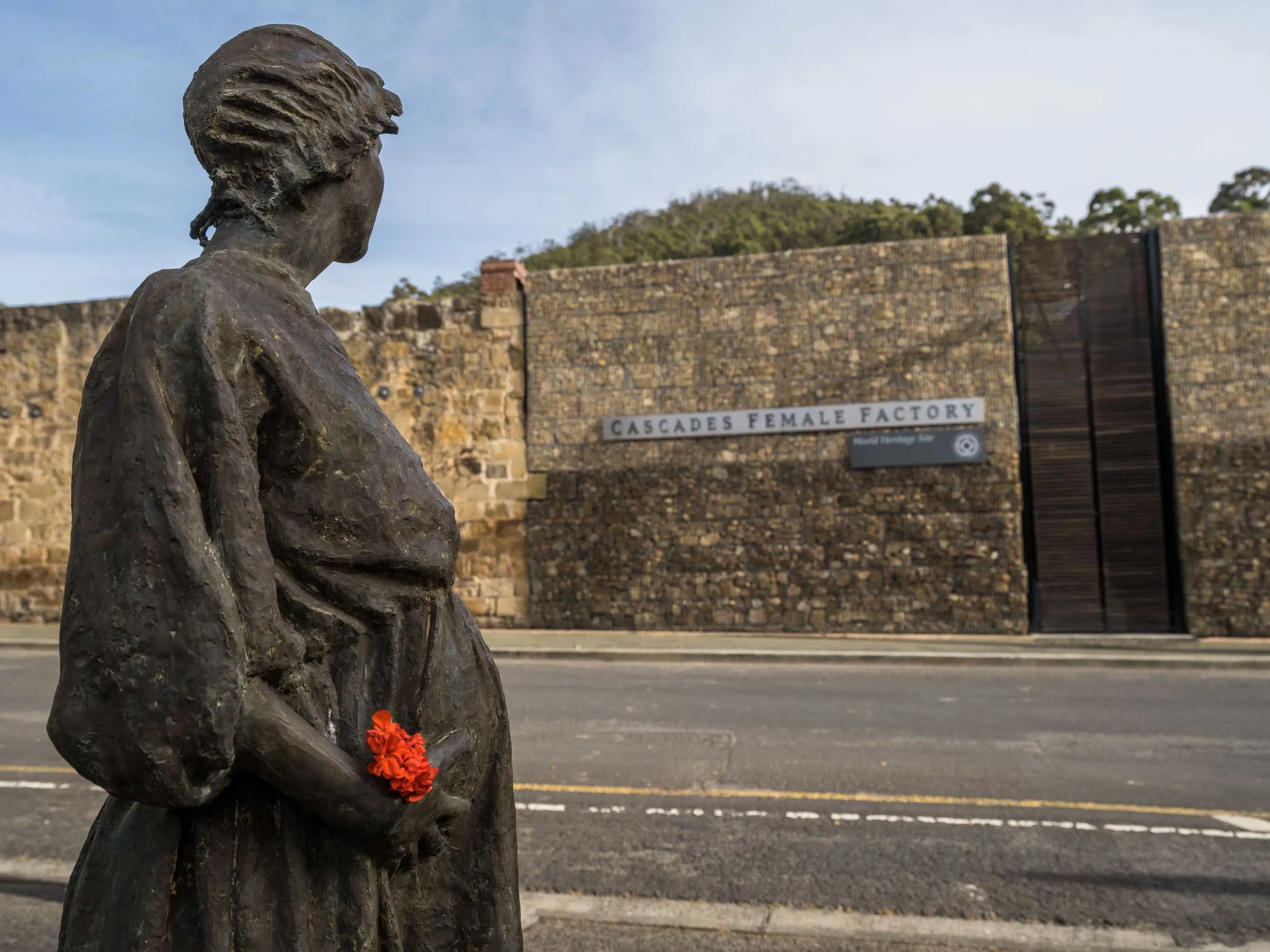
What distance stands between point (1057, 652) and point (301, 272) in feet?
42.0

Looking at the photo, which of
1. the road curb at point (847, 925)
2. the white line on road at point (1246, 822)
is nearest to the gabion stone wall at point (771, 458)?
the white line on road at point (1246, 822)

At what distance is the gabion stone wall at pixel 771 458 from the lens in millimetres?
14562

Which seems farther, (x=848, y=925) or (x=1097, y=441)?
(x=1097, y=441)

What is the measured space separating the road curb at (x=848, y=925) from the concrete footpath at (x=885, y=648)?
8.48 meters

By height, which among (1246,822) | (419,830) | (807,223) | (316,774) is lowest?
(1246,822)

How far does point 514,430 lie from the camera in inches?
634

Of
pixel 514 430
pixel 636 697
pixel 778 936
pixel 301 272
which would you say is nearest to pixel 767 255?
pixel 514 430

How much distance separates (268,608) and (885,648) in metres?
12.5

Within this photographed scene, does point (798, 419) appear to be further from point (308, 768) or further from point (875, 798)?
point (308, 768)

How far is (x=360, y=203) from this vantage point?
1930mm

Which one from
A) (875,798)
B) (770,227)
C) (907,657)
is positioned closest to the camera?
(875,798)

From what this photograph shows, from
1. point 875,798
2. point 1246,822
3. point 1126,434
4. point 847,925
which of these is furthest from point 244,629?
point 1126,434

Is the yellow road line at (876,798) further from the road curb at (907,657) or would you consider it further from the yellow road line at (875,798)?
the road curb at (907,657)

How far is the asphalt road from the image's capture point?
15.0 ft
